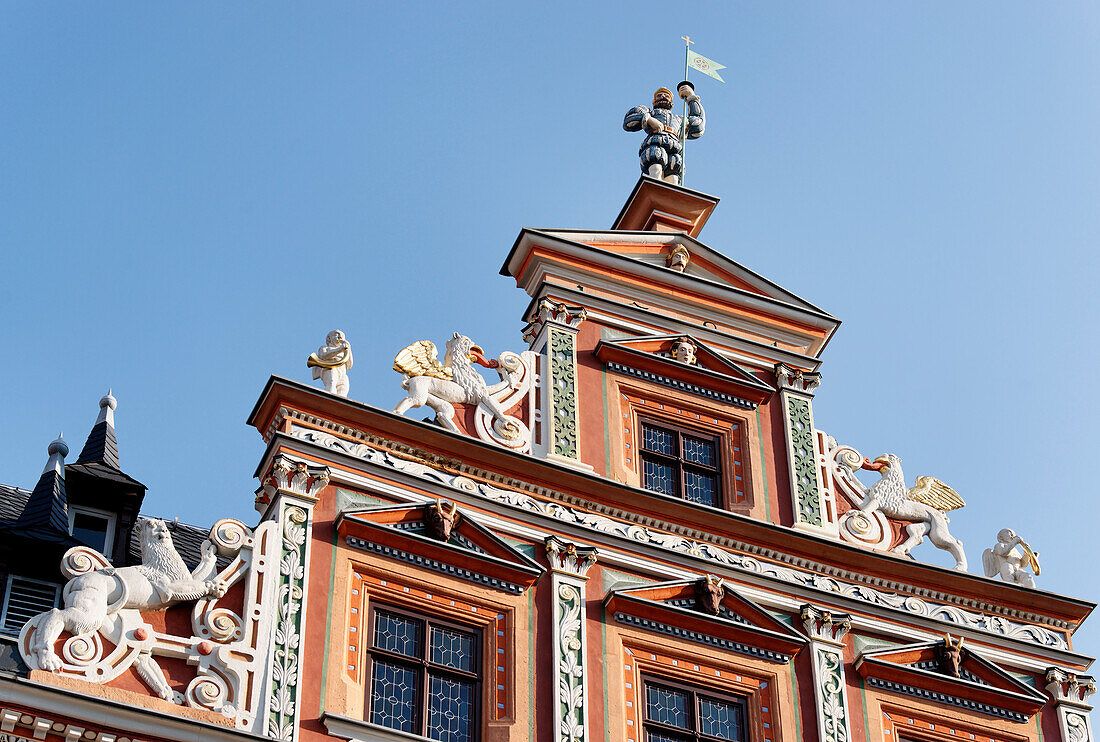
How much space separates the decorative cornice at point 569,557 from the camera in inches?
709

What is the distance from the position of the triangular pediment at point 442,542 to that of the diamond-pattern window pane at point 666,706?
4.81 ft

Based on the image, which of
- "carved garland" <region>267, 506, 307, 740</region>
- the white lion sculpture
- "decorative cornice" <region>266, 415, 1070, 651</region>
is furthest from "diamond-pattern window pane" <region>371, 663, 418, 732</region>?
"decorative cornice" <region>266, 415, 1070, 651</region>

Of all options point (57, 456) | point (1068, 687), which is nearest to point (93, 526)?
point (57, 456)

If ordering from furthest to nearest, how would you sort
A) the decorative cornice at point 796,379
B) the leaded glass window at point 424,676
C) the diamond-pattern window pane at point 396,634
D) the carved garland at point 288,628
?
the decorative cornice at point 796,379
the diamond-pattern window pane at point 396,634
the leaded glass window at point 424,676
the carved garland at point 288,628

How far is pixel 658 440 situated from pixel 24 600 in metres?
6.34

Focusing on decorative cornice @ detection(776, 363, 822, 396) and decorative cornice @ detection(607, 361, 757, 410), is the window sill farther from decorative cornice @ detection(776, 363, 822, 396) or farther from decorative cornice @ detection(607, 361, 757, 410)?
decorative cornice @ detection(776, 363, 822, 396)

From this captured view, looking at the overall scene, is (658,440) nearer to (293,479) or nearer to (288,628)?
(293,479)

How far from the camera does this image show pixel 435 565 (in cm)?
1744

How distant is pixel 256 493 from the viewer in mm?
17594

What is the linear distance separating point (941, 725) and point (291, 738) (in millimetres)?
6540

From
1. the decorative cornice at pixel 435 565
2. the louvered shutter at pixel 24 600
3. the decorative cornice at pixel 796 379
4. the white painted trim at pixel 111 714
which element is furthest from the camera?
the decorative cornice at pixel 796 379

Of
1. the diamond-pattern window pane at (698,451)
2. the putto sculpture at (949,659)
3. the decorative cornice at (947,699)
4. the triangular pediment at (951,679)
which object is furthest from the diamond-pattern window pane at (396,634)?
the putto sculpture at (949,659)

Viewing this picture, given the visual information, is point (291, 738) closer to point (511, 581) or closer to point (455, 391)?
point (511, 581)

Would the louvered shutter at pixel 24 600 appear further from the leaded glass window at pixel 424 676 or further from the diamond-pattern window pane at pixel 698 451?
the diamond-pattern window pane at pixel 698 451
